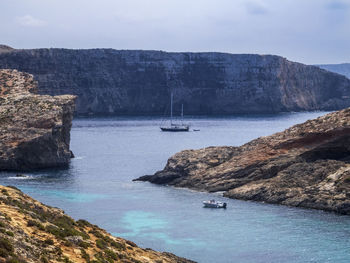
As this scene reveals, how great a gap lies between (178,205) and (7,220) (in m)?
52.0

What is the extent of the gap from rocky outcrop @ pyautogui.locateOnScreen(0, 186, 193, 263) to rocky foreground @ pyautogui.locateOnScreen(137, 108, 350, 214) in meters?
39.1

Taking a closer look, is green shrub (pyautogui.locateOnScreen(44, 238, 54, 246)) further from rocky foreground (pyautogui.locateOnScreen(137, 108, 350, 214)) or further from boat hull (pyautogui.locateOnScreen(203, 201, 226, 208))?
rocky foreground (pyautogui.locateOnScreen(137, 108, 350, 214))

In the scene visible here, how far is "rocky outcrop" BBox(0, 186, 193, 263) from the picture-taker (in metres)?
34.3

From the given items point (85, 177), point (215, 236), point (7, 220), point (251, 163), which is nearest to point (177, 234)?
point (215, 236)

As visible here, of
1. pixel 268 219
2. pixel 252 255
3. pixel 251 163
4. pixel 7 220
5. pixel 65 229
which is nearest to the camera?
pixel 7 220

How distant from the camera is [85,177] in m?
117

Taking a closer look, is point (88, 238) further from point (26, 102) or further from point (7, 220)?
point (26, 102)

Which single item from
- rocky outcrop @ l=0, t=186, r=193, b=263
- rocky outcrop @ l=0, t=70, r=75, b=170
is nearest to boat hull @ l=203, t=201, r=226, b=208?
rocky outcrop @ l=0, t=186, r=193, b=263

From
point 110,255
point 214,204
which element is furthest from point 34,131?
point 110,255

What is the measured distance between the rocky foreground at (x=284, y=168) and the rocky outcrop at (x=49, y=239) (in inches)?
1541

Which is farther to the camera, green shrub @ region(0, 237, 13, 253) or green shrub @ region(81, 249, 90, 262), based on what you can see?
green shrub @ region(81, 249, 90, 262)

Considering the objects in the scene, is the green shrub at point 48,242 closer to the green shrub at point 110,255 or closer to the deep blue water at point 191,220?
the green shrub at point 110,255

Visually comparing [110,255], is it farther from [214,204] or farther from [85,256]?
[214,204]

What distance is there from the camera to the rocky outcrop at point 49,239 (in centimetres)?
3428
